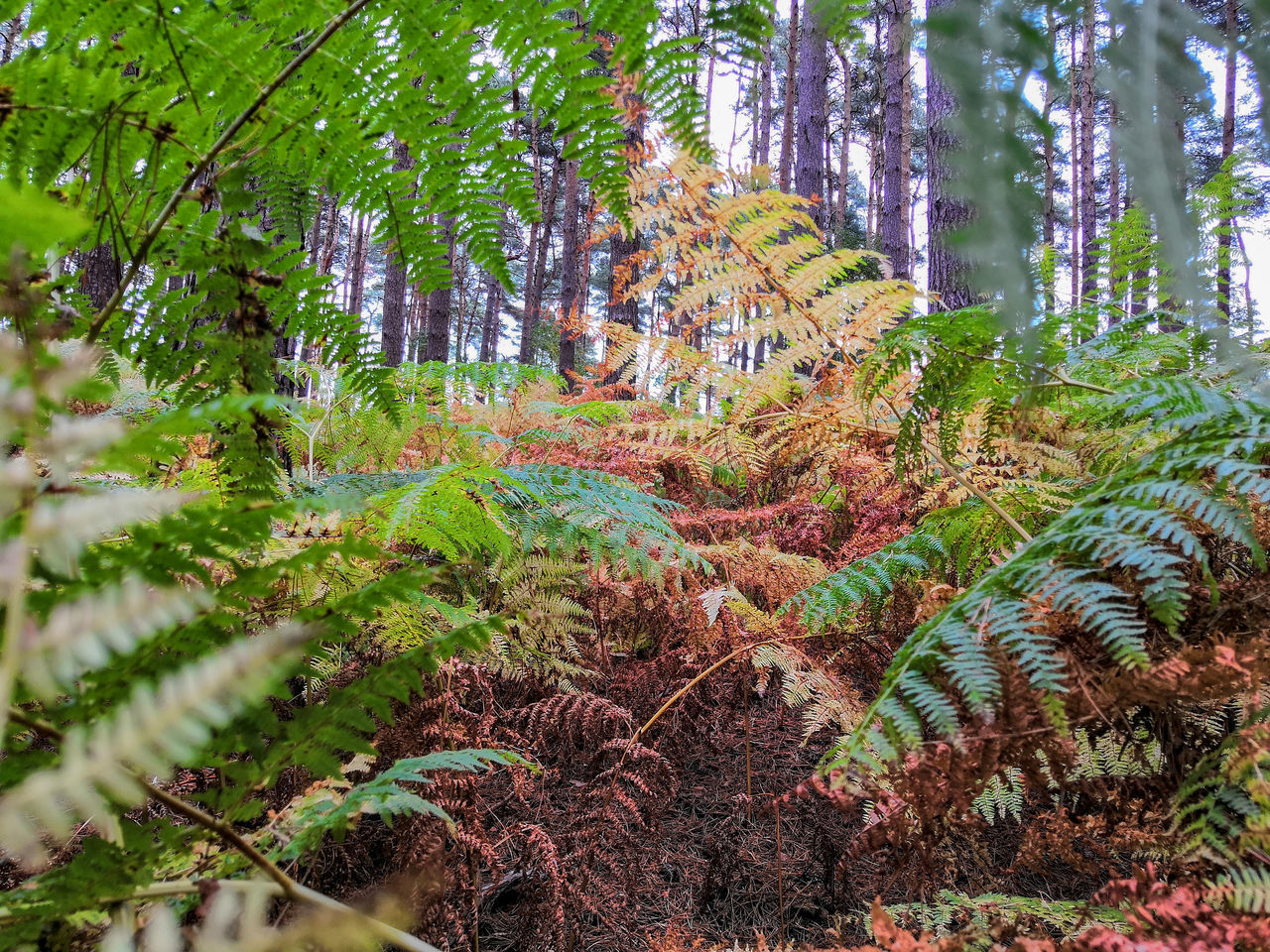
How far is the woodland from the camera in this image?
488 millimetres

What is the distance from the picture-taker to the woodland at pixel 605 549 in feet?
1.60

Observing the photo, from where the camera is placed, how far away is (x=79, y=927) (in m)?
0.62

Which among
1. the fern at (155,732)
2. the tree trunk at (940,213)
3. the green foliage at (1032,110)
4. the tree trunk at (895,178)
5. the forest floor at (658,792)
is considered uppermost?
the tree trunk at (895,178)

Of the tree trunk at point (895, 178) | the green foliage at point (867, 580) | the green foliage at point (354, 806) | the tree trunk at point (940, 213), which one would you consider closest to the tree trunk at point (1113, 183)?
the green foliage at point (867, 580)

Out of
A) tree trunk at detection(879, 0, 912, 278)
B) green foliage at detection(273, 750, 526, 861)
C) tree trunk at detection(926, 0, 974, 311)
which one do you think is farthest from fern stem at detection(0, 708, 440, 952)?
tree trunk at detection(879, 0, 912, 278)

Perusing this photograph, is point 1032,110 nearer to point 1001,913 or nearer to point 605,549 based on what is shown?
point 1001,913

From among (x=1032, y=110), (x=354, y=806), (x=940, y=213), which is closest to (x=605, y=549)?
(x=354, y=806)

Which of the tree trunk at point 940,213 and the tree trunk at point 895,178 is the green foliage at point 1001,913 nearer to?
the tree trunk at point 940,213

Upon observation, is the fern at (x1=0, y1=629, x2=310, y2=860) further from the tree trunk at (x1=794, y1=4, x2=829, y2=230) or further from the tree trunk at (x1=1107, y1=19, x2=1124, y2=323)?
the tree trunk at (x1=794, y1=4, x2=829, y2=230)

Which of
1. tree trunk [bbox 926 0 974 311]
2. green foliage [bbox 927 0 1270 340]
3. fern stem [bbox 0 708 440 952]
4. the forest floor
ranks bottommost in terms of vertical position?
the forest floor

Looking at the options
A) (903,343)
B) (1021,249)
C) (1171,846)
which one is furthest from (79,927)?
(903,343)

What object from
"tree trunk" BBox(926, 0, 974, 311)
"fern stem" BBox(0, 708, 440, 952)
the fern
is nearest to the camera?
the fern

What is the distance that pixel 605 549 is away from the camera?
5.74 feet

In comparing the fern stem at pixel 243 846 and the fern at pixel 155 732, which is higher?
the fern at pixel 155 732
